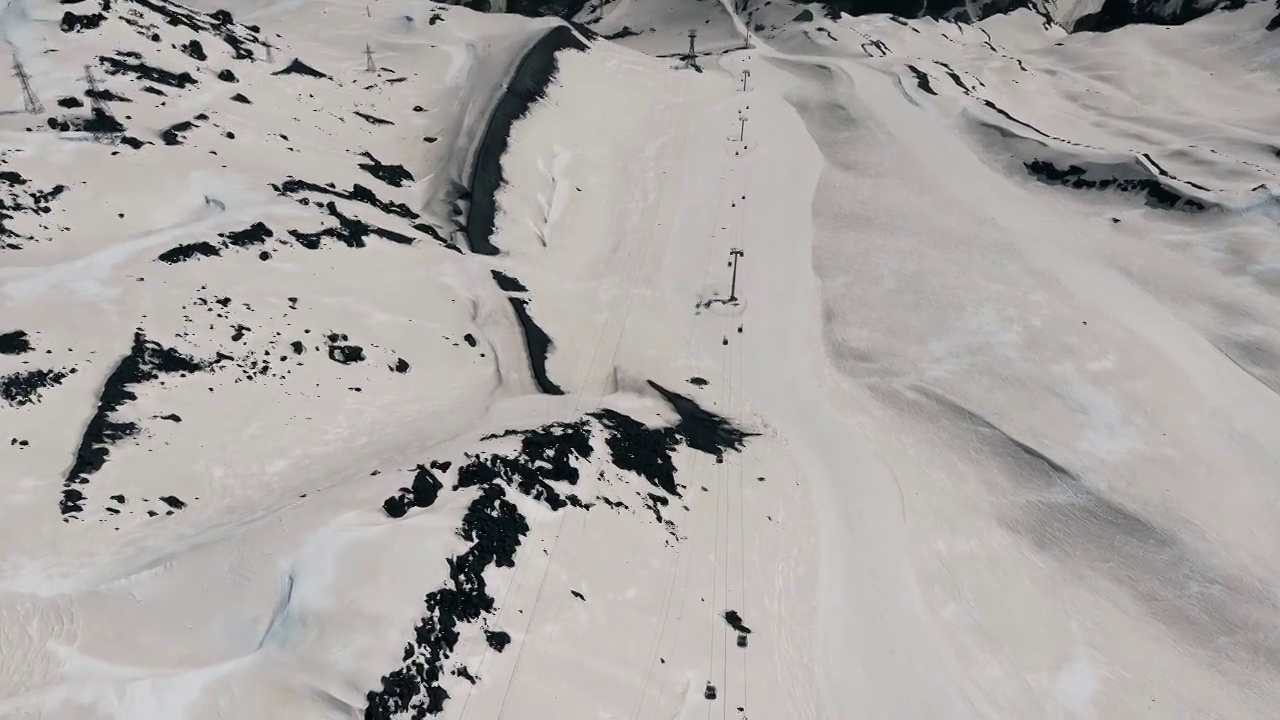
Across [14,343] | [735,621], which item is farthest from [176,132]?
[735,621]

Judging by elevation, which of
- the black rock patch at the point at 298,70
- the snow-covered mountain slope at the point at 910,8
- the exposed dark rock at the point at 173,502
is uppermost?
the snow-covered mountain slope at the point at 910,8

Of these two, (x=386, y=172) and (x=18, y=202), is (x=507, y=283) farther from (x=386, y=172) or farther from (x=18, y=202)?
(x=18, y=202)

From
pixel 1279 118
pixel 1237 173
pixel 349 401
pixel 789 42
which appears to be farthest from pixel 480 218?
pixel 1279 118

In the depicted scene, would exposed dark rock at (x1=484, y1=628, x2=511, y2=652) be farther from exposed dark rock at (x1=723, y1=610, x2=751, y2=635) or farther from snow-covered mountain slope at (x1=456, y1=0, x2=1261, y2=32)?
snow-covered mountain slope at (x1=456, y1=0, x2=1261, y2=32)

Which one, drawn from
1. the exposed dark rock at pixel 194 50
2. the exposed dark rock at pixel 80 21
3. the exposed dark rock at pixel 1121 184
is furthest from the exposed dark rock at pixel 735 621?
the exposed dark rock at pixel 80 21

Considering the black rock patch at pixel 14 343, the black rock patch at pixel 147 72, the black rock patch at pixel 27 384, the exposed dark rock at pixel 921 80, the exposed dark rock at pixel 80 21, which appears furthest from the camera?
the exposed dark rock at pixel 921 80

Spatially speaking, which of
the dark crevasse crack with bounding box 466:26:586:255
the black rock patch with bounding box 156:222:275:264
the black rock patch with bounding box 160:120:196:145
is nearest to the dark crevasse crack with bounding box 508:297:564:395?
the dark crevasse crack with bounding box 466:26:586:255

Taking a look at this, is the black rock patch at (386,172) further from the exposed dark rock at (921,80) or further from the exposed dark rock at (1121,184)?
the exposed dark rock at (921,80)
